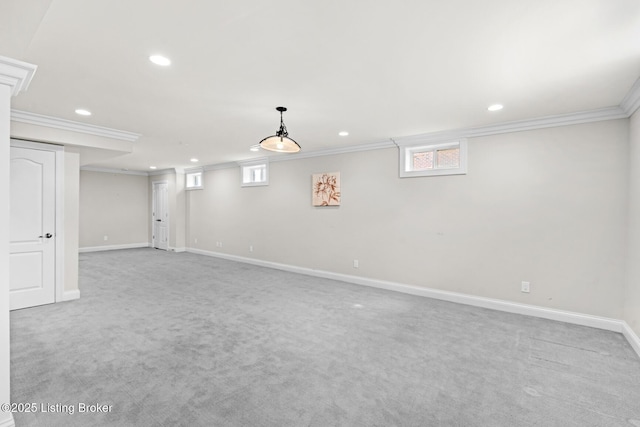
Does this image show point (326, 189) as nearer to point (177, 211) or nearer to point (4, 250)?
point (4, 250)

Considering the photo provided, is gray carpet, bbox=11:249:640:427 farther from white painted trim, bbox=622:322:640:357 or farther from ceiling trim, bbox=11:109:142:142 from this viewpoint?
ceiling trim, bbox=11:109:142:142

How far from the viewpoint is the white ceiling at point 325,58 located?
175 centimetres

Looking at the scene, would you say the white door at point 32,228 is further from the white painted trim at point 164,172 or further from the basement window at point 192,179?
the white painted trim at point 164,172

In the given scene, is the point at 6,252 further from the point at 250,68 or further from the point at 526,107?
the point at 526,107

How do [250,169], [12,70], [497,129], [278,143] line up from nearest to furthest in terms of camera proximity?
[12,70]
[278,143]
[497,129]
[250,169]

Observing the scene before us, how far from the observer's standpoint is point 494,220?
Answer: 411cm

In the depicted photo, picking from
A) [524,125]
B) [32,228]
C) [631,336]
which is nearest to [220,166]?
[32,228]

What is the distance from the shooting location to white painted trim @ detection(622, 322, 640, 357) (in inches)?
113

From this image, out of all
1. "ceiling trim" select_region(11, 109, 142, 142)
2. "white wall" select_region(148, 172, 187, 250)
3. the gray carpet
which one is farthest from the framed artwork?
"white wall" select_region(148, 172, 187, 250)

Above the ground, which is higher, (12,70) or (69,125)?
(69,125)

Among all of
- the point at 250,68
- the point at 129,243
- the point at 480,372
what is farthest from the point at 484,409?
the point at 129,243

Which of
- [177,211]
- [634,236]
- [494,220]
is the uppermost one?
[177,211]

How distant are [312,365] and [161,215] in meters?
8.64

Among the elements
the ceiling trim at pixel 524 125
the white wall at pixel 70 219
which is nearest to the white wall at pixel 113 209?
the white wall at pixel 70 219
